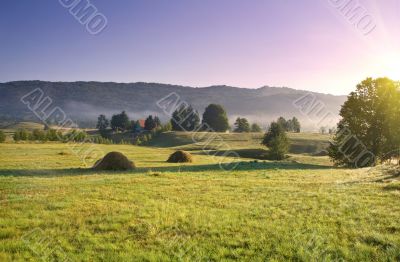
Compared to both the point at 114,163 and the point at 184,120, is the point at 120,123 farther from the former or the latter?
the point at 114,163

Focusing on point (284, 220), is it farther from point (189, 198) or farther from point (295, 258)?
point (189, 198)

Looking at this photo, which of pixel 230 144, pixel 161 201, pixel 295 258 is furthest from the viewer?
pixel 230 144

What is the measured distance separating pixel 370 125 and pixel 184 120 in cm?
10529

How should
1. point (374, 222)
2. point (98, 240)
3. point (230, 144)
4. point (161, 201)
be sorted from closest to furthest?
point (98, 240), point (374, 222), point (161, 201), point (230, 144)

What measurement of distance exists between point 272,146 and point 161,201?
6696 centimetres

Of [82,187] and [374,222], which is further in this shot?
[82,187]

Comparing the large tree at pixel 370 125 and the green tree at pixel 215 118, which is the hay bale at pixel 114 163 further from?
the green tree at pixel 215 118

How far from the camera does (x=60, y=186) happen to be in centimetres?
2300

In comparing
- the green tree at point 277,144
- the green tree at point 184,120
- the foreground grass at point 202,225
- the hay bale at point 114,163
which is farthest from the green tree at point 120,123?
the foreground grass at point 202,225

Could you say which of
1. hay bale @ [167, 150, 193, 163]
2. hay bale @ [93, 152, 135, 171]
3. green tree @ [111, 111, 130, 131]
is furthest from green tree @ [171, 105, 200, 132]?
hay bale @ [93, 152, 135, 171]

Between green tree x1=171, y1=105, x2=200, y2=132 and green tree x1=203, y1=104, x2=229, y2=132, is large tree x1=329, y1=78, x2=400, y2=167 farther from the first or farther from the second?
green tree x1=171, y1=105, x2=200, y2=132

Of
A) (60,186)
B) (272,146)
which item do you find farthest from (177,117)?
(60,186)

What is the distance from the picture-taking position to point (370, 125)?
48688mm

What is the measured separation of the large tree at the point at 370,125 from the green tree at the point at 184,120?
333 feet
